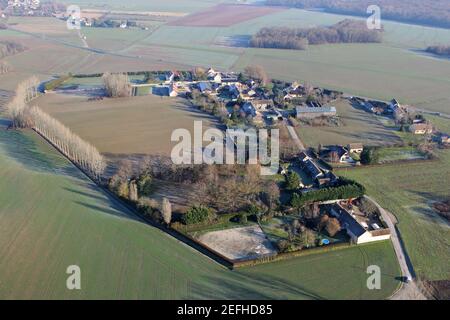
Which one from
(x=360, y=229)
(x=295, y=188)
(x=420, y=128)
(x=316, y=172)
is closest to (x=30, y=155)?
(x=295, y=188)

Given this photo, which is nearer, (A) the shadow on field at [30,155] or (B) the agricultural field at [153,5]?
(A) the shadow on field at [30,155]

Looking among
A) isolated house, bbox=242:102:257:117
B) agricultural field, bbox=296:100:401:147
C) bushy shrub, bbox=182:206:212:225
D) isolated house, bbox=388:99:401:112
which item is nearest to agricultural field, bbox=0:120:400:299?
bushy shrub, bbox=182:206:212:225

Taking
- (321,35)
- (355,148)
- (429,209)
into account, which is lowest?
(429,209)

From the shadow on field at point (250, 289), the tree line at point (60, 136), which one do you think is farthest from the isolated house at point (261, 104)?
the shadow on field at point (250, 289)

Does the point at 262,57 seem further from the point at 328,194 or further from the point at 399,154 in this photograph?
the point at 328,194

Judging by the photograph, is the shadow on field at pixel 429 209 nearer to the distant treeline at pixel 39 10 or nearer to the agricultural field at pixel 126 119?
the agricultural field at pixel 126 119
